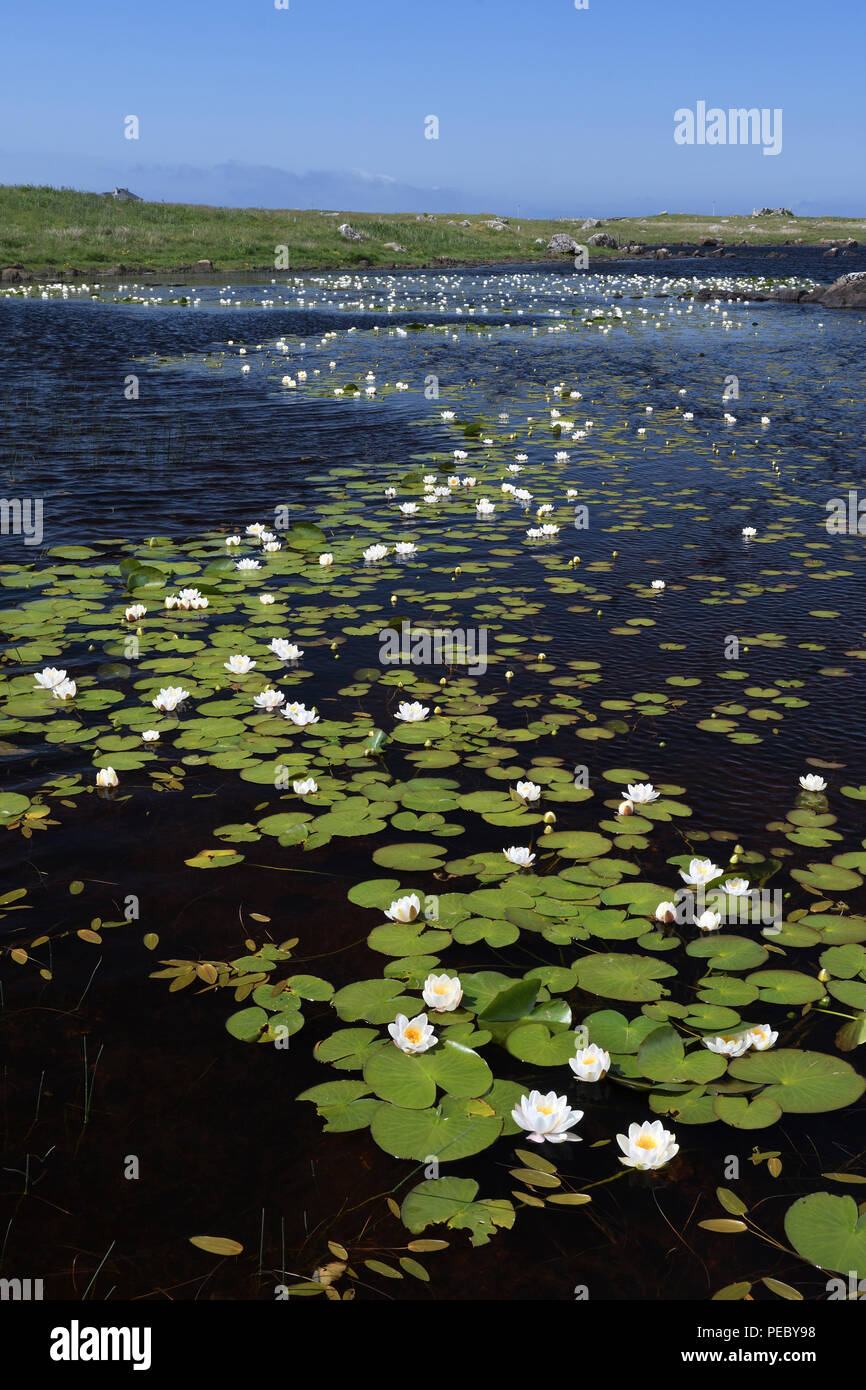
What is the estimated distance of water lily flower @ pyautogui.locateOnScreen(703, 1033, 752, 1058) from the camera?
307 cm

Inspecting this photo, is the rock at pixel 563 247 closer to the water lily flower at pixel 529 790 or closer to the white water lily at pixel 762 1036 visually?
the water lily flower at pixel 529 790

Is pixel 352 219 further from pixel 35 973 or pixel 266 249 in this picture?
pixel 35 973

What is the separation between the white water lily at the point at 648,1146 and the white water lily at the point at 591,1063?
0.23 metres

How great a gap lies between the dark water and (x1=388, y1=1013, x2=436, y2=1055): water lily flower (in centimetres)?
32

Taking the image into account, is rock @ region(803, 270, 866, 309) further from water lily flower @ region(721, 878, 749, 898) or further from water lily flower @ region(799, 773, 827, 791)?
water lily flower @ region(721, 878, 749, 898)

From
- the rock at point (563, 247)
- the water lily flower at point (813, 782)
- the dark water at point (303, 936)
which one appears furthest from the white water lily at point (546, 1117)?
the rock at point (563, 247)

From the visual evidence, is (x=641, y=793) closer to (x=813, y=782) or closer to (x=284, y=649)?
(x=813, y=782)

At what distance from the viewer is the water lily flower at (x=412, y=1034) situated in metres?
3.07

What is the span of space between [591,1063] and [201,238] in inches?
2542

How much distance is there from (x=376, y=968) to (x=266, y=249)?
62640 mm

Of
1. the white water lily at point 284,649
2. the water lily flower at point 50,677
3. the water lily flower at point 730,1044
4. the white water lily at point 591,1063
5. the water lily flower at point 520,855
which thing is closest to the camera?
the white water lily at point 591,1063

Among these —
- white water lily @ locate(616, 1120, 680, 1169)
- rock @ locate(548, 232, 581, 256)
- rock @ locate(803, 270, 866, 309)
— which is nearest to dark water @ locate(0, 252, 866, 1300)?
white water lily @ locate(616, 1120, 680, 1169)

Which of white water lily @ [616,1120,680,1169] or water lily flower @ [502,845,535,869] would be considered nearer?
white water lily @ [616,1120,680,1169]

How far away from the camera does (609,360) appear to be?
2161 centimetres
